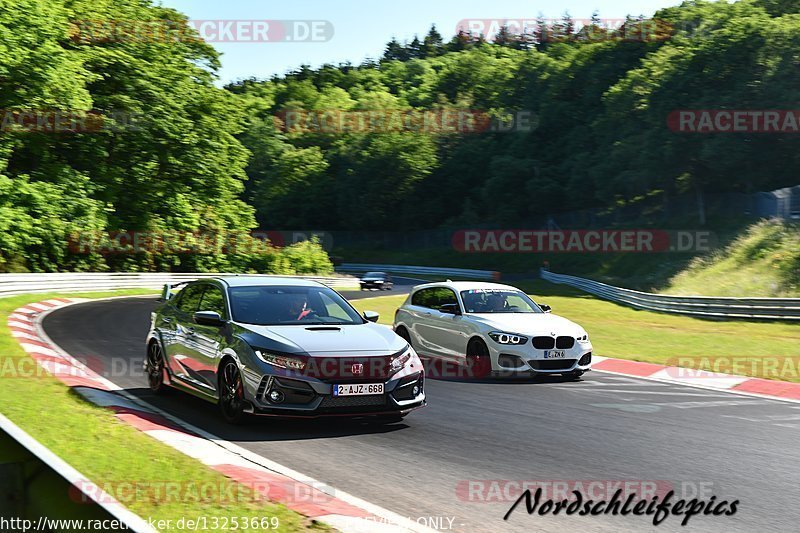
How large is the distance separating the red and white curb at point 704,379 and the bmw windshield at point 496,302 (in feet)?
6.37

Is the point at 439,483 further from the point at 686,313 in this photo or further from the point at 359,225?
the point at 359,225

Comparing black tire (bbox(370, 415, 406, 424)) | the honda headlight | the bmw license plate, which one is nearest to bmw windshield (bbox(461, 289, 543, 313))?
black tire (bbox(370, 415, 406, 424))

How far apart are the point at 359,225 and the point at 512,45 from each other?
85.4 meters

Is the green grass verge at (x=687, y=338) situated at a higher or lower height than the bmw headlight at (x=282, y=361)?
lower

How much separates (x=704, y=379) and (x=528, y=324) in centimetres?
319

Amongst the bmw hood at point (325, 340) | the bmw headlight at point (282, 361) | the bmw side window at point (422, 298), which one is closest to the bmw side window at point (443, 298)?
the bmw side window at point (422, 298)

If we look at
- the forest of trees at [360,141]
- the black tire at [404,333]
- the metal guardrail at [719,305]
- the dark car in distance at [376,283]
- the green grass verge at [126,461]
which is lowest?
the dark car in distance at [376,283]

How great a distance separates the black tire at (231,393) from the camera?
912cm

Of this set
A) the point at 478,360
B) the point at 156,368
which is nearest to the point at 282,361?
the point at 156,368

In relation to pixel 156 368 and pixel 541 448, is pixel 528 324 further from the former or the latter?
pixel 156 368

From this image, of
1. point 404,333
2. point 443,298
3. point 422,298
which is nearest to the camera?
point 443,298

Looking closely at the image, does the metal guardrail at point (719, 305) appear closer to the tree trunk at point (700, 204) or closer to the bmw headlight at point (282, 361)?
the bmw headlight at point (282, 361)

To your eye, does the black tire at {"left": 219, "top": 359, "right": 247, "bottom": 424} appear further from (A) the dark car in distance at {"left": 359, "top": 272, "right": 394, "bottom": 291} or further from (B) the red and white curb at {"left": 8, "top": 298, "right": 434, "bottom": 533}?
(A) the dark car in distance at {"left": 359, "top": 272, "right": 394, "bottom": 291}

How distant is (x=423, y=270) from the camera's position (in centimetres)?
8150
